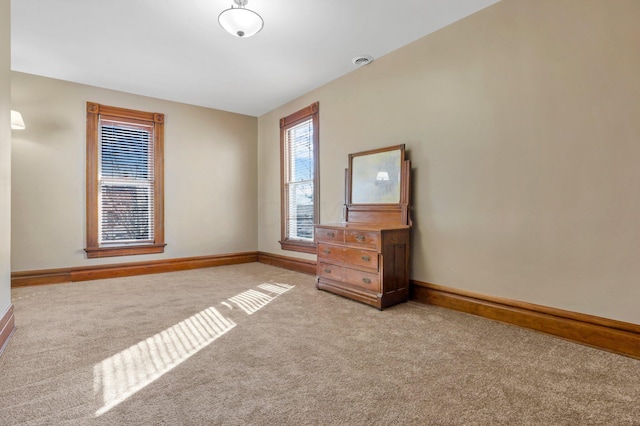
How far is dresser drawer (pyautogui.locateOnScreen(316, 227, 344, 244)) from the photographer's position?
3.38 metres

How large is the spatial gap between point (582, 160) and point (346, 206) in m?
2.25

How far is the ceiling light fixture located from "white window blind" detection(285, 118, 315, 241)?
2079 millimetres

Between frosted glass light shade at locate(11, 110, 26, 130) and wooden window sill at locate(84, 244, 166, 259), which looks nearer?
frosted glass light shade at locate(11, 110, 26, 130)

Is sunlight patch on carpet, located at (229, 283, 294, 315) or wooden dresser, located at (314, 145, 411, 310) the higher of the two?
wooden dresser, located at (314, 145, 411, 310)

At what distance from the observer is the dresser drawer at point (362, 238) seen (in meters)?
2.97

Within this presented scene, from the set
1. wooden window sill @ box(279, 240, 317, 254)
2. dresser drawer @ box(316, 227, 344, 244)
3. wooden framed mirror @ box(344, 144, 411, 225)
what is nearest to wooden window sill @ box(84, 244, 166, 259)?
wooden window sill @ box(279, 240, 317, 254)

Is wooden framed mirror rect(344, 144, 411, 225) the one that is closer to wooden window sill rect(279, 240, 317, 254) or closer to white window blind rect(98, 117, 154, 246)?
wooden window sill rect(279, 240, 317, 254)

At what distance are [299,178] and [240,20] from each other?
2643 millimetres

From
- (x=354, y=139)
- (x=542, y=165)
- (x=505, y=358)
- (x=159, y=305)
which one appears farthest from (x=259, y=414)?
(x=354, y=139)

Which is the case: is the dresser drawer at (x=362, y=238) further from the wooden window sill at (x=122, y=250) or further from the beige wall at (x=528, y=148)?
the wooden window sill at (x=122, y=250)

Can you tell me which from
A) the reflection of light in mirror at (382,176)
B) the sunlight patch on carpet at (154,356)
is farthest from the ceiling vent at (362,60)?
the sunlight patch on carpet at (154,356)

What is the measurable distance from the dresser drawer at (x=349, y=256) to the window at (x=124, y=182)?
9.24 feet

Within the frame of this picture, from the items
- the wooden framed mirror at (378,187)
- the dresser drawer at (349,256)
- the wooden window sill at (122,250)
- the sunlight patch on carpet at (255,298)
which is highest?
the wooden framed mirror at (378,187)

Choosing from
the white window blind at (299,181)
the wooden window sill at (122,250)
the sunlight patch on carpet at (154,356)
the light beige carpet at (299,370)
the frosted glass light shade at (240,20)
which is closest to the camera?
the light beige carpet at (299,370)
